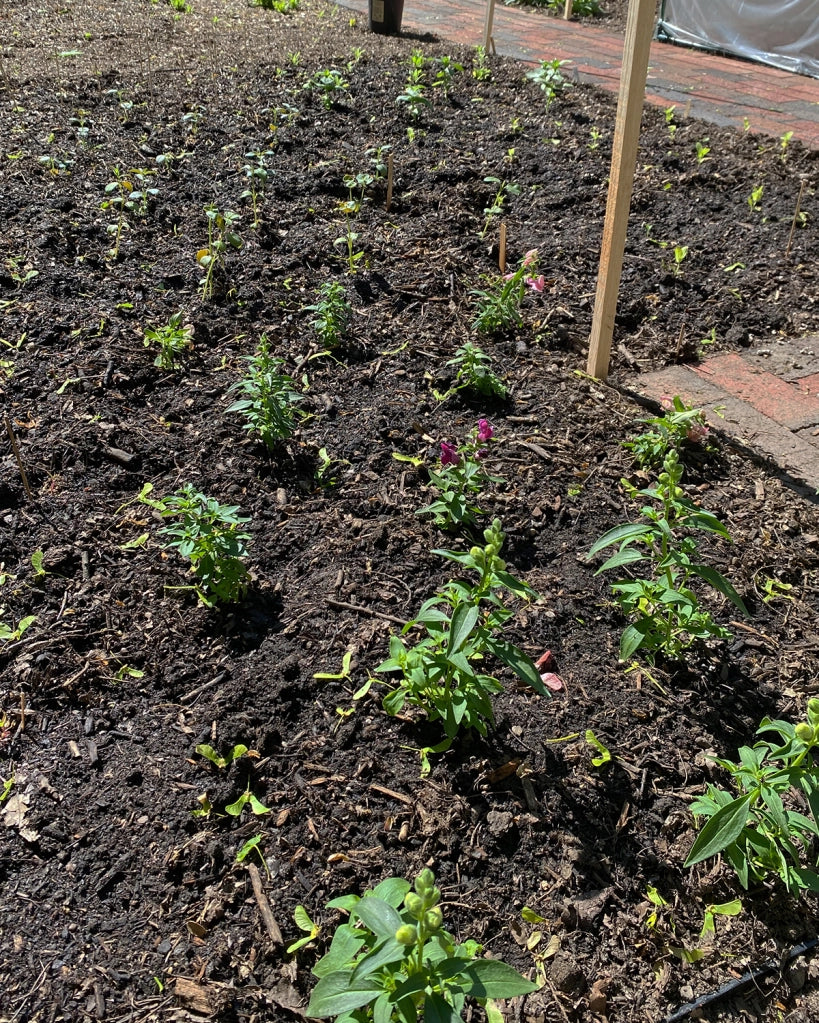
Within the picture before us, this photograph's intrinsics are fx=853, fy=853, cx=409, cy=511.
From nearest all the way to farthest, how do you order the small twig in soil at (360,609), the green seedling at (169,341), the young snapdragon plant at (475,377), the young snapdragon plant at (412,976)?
1. the young snapdragon plant at (412,976)
2. the small twig in soil at (360,609)
3. the young snapdragon plant at (475,377)
4. the green seedling at (169,341)

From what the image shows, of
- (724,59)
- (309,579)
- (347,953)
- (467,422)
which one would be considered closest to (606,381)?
(467,422)

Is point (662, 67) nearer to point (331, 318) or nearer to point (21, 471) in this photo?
point (331, 318)

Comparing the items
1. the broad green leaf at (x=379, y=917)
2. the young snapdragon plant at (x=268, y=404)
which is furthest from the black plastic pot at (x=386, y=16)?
the broad green leaf at (x=379, y=917)

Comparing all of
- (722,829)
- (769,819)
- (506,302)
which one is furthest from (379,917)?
(506,302)

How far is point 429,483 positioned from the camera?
10.0ft

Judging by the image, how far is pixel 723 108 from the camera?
689 centimetres

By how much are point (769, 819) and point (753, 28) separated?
8.72m

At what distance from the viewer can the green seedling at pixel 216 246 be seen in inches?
154

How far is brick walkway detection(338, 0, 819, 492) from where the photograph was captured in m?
3.51

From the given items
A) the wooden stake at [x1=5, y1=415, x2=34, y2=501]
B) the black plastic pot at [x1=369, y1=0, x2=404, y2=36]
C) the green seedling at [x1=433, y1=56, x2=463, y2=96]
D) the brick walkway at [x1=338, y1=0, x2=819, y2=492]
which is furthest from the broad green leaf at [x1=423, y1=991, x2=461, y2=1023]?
the black plastic pot at [x1=369, y1=0, x2=404, y2=36]

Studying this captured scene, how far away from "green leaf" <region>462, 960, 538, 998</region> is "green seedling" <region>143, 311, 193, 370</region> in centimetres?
266

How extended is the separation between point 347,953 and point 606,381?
104 inches

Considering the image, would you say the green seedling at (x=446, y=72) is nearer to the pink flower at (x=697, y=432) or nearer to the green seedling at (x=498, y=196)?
the green seedling at (x=498, y=196)

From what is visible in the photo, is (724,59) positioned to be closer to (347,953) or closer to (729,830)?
(729,830)
